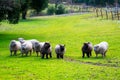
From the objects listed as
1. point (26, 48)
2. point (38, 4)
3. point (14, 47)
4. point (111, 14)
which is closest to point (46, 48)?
point (26, 48)

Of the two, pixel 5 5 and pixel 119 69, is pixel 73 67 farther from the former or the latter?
→ pixel 5 5

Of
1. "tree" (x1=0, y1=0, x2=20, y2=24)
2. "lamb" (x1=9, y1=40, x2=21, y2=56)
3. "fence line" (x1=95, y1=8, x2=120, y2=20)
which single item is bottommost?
"fence line" (x1=95, y1=8, x2=120, y2=20)

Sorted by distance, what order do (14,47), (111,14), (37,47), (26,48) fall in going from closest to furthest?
(26,48) < (37,47) < (14,47) < (111,14)

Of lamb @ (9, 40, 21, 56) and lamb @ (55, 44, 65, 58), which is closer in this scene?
lamb @ (55, 44, 65, 58)

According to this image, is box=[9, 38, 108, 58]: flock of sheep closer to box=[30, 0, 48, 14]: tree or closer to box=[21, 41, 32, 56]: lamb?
box=[21, 41, 32, 56]: lamb

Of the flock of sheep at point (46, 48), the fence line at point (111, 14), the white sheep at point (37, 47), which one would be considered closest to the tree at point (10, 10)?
the flock of sheep at point (46, 48)

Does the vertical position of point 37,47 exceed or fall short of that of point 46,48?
it falls short

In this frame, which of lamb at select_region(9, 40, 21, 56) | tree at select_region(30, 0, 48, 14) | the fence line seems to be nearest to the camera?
lamb at select_region(9, 40, 21, 56)

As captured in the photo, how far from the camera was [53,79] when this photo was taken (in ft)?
96.5

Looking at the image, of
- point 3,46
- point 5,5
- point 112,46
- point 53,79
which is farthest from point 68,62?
point 5,5

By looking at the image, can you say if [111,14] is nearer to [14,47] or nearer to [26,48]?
[14,47]

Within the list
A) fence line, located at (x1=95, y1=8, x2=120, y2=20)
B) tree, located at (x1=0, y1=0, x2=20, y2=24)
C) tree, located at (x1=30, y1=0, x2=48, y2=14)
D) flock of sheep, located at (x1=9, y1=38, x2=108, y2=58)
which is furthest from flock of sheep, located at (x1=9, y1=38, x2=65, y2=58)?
tree, located at (x1=30, y1=0, x2=48, y2=14)

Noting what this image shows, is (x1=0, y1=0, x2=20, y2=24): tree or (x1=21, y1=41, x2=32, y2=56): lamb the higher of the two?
(x1=0, y1=0, x2=20, y2=24): tree

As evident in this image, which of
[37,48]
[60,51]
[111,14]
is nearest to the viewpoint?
[60,51]
